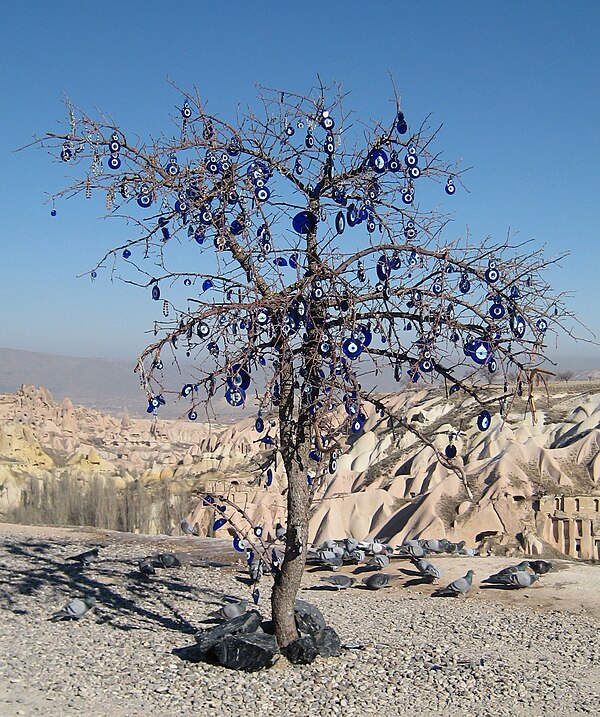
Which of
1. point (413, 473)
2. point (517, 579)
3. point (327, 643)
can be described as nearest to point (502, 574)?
point (517, 579)

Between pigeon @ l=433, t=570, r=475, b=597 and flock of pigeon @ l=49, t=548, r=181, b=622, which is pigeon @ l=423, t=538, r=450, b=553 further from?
flock of pigeon @ l=49, t=548, r=181, b=622

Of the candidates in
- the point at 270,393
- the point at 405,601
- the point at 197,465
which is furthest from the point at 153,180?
the point at 197,465

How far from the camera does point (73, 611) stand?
6.75m

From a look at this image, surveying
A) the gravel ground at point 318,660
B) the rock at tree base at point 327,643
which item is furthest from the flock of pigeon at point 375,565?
the rock at tree base at point 327,643

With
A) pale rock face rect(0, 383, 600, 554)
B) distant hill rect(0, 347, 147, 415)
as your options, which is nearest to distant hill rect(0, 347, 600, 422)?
distant hill rect(0, 347, 147, 415)

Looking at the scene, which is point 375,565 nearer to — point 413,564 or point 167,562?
point 413,564

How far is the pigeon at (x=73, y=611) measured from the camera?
6754 millimetres

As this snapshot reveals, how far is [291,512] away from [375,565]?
159 inches

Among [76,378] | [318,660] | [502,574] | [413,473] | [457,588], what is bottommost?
[318,660]

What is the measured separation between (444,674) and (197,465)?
29894 mm

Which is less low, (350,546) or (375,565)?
(350,546)

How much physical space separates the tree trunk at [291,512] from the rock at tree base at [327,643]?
191 mm

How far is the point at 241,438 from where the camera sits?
43188 mm

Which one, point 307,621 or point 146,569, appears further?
point 146,569
